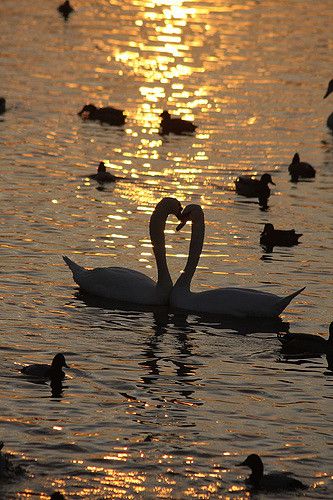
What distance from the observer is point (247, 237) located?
22750 mm

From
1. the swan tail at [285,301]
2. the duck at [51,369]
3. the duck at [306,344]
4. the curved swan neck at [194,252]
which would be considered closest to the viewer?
the duck at [51,369]

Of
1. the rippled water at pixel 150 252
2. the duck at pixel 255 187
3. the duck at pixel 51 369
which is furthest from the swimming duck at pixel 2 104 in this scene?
the duck at pixel 51 369

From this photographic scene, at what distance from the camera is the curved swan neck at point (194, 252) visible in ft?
62.4

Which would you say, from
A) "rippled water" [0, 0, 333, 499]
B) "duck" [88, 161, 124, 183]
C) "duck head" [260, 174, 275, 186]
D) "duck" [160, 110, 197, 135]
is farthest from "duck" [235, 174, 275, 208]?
"duck" [160, 110, 197, 135]

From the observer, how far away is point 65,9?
159 feet

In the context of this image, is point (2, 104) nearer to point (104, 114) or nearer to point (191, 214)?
Answer: point (104, 114)

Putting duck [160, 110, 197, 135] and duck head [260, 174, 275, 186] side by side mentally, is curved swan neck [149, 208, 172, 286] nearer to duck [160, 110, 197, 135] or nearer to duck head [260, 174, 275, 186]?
duck head [260, 174, 275, 186]

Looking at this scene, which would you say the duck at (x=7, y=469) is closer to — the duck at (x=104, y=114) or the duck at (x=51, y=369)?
the duck at (x=51, y=369)

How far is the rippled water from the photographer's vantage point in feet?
43.5

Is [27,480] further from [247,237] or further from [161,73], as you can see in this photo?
[161,73]

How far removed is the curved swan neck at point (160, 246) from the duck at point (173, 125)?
1070cm

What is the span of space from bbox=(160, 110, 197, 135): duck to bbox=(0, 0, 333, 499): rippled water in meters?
0.23

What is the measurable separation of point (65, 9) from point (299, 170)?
74.6 feet

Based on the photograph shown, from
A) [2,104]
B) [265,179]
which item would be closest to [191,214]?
[265,179]
